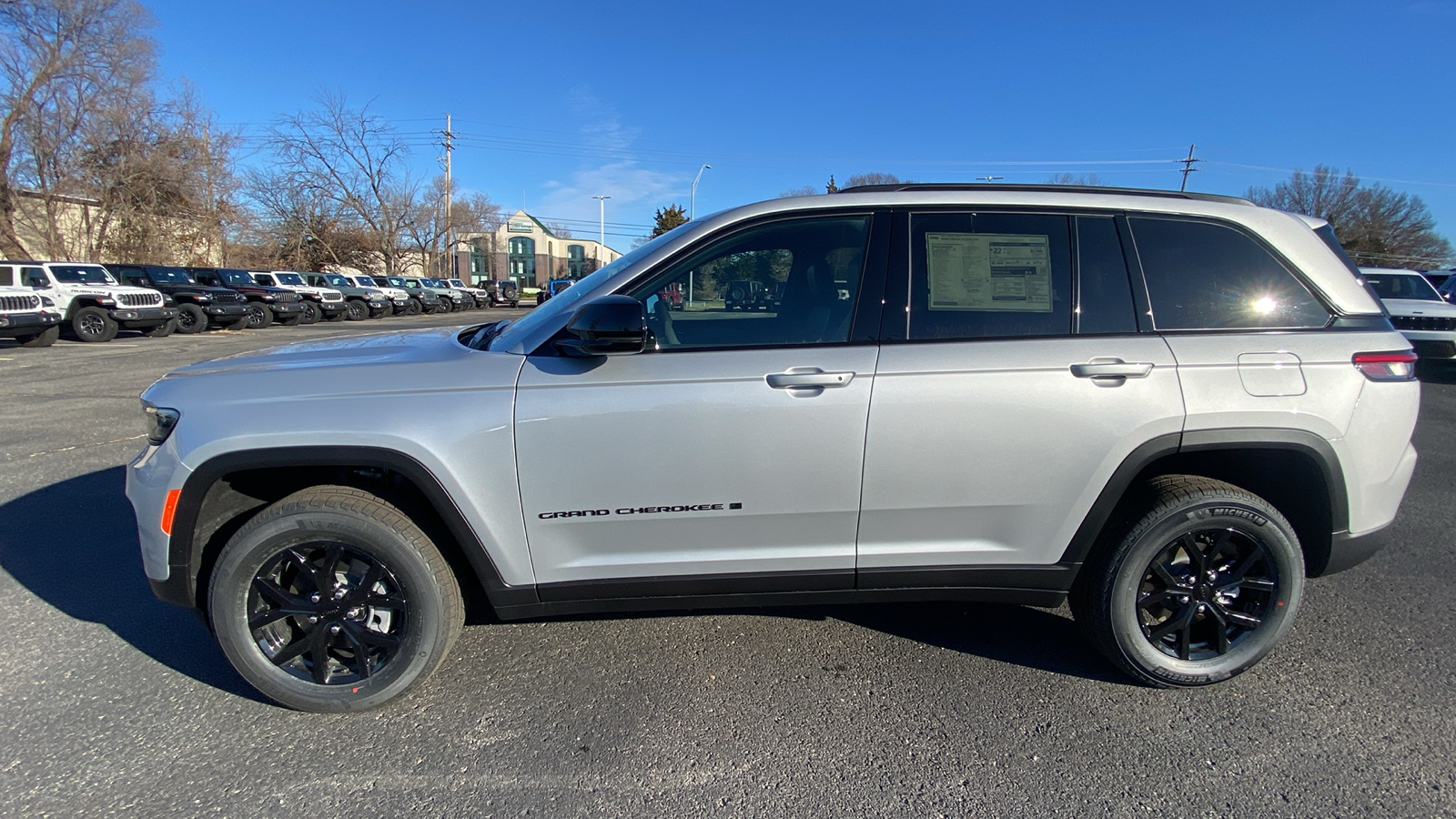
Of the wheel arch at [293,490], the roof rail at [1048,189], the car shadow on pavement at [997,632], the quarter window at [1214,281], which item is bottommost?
the car shadow on pavement at [997,632]

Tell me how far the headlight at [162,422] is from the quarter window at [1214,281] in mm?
3444

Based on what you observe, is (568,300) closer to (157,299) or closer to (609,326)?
(609,326)

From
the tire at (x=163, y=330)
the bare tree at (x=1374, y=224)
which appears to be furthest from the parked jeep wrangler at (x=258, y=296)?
the bare tree at (x=1374, y=224)

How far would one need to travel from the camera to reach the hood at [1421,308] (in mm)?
11008

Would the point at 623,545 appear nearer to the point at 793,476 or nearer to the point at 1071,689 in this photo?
the point at 793,476

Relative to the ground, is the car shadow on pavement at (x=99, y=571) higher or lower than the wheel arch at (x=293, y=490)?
lower

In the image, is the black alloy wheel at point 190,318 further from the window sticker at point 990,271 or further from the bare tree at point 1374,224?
the bare tree at point 1374,224

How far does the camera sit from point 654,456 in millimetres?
2436

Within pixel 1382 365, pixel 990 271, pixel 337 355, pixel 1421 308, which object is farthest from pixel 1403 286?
pixel 337 355

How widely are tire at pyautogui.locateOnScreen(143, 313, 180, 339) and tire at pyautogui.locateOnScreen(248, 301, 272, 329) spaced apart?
2.94 m

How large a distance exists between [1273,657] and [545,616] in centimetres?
292

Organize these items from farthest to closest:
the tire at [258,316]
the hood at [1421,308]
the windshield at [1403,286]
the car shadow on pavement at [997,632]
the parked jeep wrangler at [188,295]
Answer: the tire at [258,316]
the parked jeep wrangler at [188,295]
the windshield at [1403,286]
the hood at [1421,308]
the car shadow on pavement at [997,632]

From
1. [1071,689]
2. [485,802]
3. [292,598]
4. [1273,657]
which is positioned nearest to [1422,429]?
[1273,657]

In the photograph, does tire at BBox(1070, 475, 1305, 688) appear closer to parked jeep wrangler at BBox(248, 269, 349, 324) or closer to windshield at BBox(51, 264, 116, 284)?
windshield at BBox(51, 264, 116, 284)
